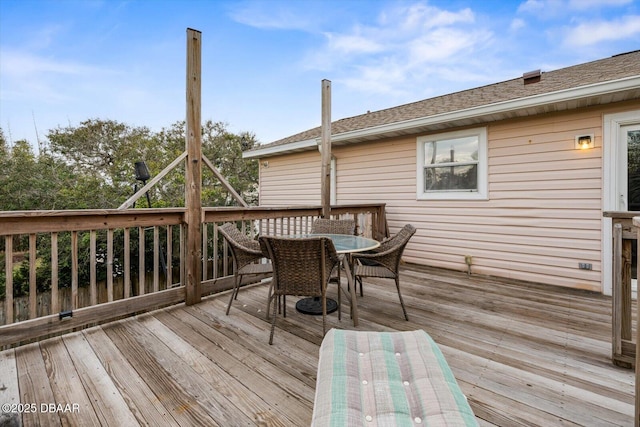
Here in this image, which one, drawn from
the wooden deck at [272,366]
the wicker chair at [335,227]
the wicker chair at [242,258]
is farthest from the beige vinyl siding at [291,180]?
the wooden deck at [272,366]

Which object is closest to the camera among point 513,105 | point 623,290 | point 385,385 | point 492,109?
point 385,385

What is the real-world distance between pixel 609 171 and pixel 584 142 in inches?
18.2

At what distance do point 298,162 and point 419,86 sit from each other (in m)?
4.99

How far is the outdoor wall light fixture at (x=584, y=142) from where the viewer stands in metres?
3.83

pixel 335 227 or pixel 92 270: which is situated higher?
pixel 335 227

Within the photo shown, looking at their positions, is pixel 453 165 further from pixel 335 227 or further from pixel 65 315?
pixel 65 315

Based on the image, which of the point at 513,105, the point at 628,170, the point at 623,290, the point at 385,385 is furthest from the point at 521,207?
the point at 385,385

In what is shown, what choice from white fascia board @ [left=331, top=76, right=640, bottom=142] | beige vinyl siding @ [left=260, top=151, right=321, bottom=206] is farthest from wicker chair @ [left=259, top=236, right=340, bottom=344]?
beige vinyl siding @ [left=260, top=151, right=321, bottom=206]

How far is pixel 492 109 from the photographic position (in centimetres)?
419

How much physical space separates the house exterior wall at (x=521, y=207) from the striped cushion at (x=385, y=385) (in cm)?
390

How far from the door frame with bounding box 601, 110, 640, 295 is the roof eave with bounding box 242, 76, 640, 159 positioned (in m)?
0.51

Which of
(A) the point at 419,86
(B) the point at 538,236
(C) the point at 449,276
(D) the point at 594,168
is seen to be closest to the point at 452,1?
(A) the point at 419,86

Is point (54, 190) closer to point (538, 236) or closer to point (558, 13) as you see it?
point (538, 236)

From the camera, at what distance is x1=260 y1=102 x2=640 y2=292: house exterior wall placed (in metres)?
3.92
